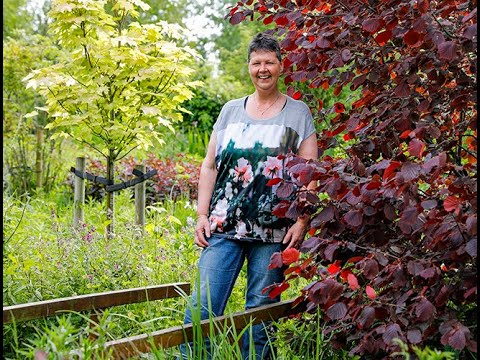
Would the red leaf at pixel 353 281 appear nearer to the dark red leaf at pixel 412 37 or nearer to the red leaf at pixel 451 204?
the red leaf at pixel 451 204

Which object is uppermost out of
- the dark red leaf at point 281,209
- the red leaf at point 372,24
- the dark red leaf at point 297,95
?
the red leaf at point 372,24

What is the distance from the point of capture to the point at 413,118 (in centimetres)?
279

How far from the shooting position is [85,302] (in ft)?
10.1

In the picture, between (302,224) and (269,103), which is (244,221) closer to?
(302,224)

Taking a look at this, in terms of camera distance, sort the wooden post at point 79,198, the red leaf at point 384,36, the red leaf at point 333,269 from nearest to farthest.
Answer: the red leaf at point 333,269 → the red leaf at point 384,36 → the wooden post at point 79,198

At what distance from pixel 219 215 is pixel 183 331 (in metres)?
0.63

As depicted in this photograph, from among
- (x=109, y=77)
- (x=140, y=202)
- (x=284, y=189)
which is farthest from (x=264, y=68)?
(x=140, y=202)

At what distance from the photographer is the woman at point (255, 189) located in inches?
123

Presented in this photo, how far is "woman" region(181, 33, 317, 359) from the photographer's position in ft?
10.3

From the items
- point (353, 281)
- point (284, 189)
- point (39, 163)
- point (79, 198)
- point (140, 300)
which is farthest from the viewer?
point (39, 163)

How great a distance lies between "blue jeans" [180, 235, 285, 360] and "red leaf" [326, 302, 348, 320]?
57 centimetres

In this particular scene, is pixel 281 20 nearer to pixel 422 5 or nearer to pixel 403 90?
pixel 403 90

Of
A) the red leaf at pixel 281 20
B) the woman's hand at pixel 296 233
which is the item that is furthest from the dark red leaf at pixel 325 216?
the red leaf at pixel 281 20

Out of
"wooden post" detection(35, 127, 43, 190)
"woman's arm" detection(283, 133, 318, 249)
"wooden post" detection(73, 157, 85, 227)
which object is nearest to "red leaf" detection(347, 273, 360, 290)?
"woman's arm" detection(283, 133, 318, 249)
